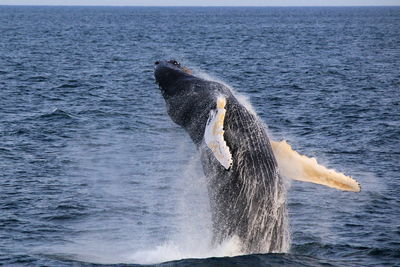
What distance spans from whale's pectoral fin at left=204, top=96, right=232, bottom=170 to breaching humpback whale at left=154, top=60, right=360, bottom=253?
0.07ft

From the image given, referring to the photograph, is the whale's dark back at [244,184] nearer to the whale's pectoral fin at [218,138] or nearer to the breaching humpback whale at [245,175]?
the breaching humpback whale at [245,175]

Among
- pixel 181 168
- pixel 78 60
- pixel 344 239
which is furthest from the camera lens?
pixel 78 60

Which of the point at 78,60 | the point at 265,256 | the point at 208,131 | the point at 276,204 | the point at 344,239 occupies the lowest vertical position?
the point at 78,60

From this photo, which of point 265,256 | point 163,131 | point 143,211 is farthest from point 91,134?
point 265,256

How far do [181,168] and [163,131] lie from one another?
6.05 metres

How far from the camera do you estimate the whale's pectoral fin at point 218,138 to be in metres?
9.97

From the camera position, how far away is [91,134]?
2775 cm

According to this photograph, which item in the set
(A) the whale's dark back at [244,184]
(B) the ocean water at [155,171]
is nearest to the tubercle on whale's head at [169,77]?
(A) the whale's dark back at [244,184]

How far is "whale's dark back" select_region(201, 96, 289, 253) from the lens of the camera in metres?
10.9

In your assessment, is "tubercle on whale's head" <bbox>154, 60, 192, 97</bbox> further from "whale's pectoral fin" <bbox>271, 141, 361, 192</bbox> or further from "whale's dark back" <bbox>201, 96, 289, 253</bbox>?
"whale's pectoral fin" <bbox>271, 141, 361, 192</bbox>

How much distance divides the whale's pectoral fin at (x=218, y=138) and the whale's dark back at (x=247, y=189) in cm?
60

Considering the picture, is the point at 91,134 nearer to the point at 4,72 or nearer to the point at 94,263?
the point at 94,263

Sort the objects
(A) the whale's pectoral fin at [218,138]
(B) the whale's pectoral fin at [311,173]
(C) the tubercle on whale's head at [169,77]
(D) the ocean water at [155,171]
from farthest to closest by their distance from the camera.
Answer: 1. (D) the ocean water at [155,171]
2. (C) the tubercle on whale's head at [169,77]
3. (B) the whale's pectoral fin at [311,173]
4. (A) the whale's pectoral fin at [218,138]

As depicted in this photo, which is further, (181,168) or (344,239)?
(181,168)
